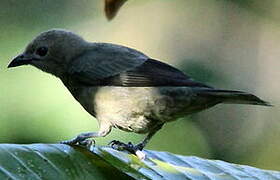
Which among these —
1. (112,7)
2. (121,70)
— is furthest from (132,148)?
(112,7)

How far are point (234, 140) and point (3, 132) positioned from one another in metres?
3.01

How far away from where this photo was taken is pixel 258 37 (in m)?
8.65

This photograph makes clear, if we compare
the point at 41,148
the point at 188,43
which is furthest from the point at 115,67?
the point at 188,43

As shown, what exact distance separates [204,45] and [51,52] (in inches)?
161

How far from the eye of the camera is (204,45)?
8703 millimetres

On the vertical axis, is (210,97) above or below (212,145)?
above

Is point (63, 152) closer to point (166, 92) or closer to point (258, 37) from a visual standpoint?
point (166, 92)

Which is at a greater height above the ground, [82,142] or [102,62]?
[102,62]

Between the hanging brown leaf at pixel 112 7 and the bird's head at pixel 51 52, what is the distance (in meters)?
1.70

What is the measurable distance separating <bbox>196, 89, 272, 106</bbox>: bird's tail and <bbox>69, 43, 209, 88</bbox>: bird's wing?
96mm

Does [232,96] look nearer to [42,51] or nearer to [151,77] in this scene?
[151,77]

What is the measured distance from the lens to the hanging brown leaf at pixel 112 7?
2979 millimetres

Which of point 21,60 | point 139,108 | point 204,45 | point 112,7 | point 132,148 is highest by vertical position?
point 112,7

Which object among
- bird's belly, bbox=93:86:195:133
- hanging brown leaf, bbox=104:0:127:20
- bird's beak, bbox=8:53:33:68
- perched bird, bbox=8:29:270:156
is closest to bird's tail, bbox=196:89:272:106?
perched bird, bbox=8:29:270:156
